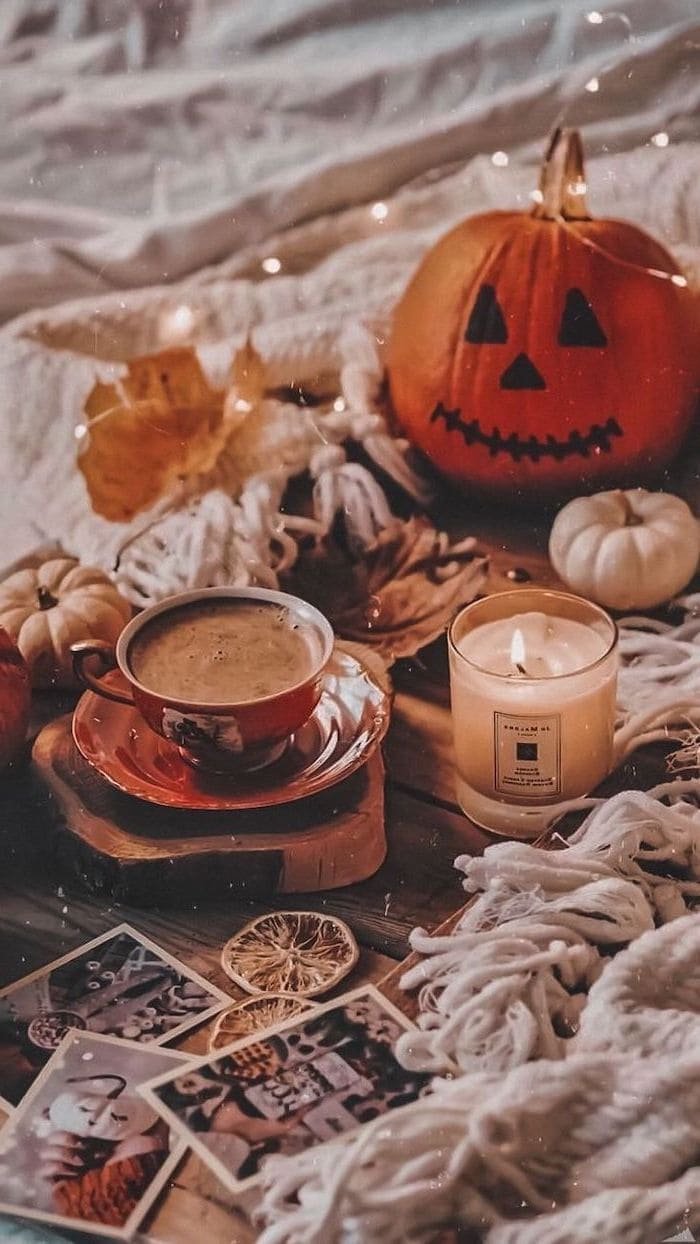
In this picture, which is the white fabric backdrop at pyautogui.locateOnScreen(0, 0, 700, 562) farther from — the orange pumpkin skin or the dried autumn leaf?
the orange pumpkin skin

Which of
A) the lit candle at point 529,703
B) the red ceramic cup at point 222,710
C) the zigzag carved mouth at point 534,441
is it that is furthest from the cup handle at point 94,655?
the zigzag carved mouth at point 534,441

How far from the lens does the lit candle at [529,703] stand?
32.4 inches

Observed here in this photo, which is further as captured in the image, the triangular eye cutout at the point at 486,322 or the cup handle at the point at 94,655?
the triangular eye cutout at the point at 486,322

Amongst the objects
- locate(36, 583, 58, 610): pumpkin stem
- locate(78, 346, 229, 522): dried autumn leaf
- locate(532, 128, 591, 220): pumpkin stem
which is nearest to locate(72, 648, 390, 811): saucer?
locate(36, 583, 58, 610): pumpkin stem

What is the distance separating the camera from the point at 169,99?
1101 mm

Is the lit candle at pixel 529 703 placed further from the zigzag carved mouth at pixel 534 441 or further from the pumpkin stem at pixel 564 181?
the pumpkin stem at pixel 564 181

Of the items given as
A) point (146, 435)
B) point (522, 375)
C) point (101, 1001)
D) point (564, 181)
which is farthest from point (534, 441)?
point (101, 1001)

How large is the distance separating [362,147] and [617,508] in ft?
1.15

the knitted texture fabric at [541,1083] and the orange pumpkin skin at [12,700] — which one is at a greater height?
the orange pumpkin skin at [12,700]

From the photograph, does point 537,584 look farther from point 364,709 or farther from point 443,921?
point 443,921

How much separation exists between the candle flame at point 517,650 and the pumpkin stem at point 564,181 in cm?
36

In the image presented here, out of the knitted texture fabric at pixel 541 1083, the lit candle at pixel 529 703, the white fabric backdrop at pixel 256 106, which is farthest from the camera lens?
the white fabric backdrop at pixel 256 106

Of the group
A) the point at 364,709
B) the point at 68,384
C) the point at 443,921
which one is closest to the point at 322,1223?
the point at 443,921

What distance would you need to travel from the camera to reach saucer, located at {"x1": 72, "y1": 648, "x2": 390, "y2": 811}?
82 centimetres
